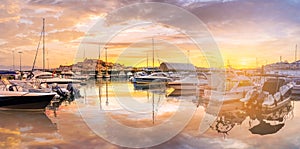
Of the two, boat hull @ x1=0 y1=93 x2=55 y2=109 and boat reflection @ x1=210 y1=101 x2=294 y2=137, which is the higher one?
boat hull @ x1=0 y1=93 x2=55 y2=109

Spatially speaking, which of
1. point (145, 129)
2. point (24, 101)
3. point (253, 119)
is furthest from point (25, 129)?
point (253, 119)

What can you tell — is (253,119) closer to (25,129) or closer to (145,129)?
(145,129)

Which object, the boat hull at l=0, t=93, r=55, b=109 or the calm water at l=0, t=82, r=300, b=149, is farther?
the boat hull at l=0, t=93, r=55, b=109

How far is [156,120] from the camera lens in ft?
39.3

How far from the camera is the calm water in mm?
8391

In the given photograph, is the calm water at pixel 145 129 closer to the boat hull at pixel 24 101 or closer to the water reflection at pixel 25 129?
the water reflection at pixel 25 129

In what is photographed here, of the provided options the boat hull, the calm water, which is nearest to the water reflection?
the calm water

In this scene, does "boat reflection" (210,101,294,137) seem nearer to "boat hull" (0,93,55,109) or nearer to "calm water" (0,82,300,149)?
"calm water" (0,82,300,149)

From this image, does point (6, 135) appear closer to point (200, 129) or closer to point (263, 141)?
point (200, 129)

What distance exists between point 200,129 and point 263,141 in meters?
2.22

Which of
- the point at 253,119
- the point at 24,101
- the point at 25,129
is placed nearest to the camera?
the point at 25,129

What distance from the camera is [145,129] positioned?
33.8 feet

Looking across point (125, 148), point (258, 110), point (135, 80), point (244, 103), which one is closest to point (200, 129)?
point (125, 148)

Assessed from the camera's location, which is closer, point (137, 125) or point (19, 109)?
point (137, 125)
